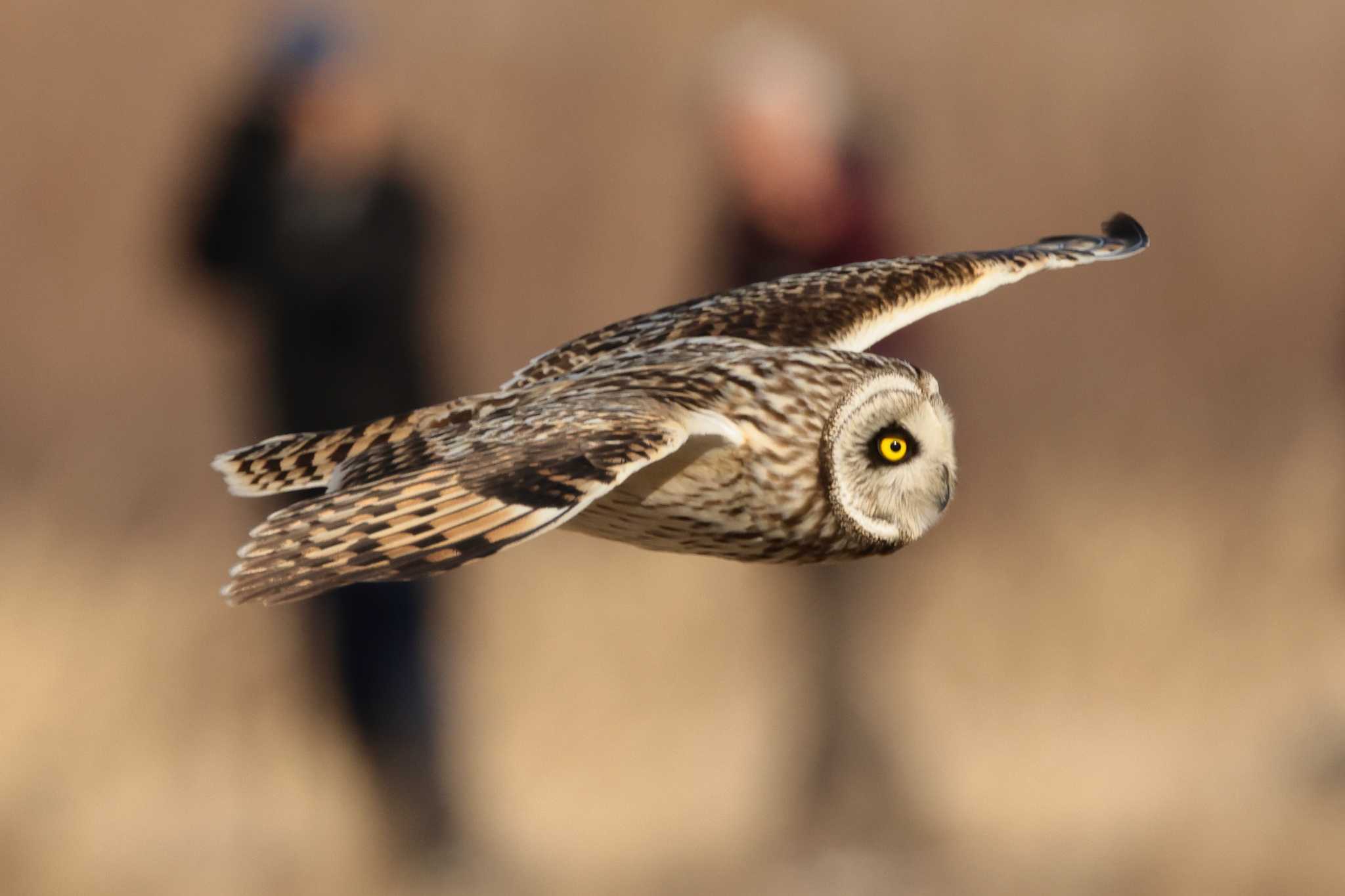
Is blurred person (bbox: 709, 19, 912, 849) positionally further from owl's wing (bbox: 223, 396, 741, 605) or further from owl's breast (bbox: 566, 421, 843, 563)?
owl's wing (bbox: 223, 396, 741, 605)

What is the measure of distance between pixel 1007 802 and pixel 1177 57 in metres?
2.31

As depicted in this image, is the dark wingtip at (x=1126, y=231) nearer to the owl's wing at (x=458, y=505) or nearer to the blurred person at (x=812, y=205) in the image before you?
the blurred person at (x=812, y=205)

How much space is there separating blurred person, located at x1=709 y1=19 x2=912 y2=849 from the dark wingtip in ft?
2.26

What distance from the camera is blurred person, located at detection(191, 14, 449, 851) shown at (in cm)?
353

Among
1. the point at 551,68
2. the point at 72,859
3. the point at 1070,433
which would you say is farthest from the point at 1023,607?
the point at 72,859

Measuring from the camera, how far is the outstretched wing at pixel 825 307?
7.23ft

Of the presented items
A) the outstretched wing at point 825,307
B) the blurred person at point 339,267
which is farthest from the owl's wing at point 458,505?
the blurred person at point 339,267

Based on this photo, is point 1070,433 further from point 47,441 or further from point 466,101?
point 47,441

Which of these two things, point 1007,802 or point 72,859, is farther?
point 1007,802

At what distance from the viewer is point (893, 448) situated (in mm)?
1910

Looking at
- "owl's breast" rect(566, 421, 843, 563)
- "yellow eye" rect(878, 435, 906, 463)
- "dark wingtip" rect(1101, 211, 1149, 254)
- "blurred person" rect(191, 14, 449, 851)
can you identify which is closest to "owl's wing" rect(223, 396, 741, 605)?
"owl's breast" rect(566, 421, 843, 563)

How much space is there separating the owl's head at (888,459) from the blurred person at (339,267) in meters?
1.68

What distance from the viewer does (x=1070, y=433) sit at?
5.32m

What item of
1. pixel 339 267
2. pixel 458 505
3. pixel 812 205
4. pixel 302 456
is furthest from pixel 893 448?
pixel 339 267
